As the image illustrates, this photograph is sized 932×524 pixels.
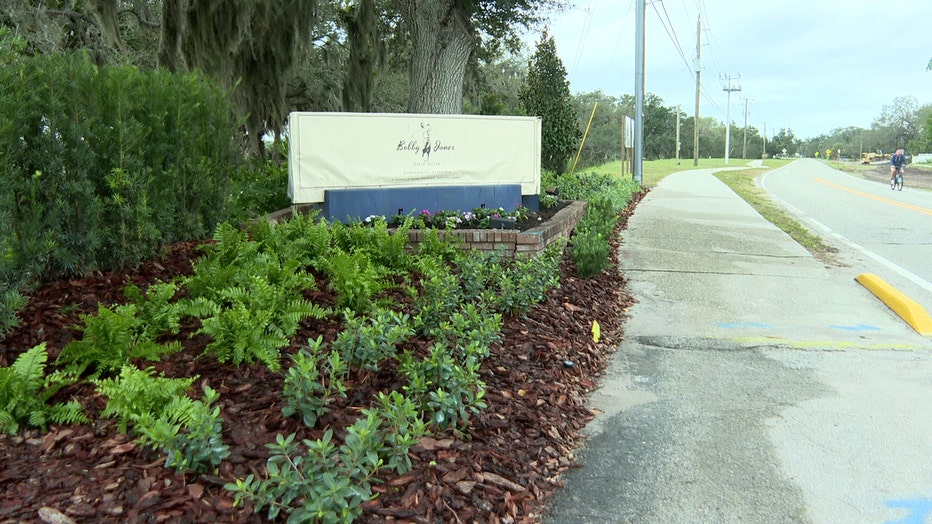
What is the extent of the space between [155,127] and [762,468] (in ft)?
14.1

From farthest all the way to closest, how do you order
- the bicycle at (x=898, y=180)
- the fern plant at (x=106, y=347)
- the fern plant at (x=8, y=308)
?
the bicycle at (x=898, y=180)
the fern plant at (x=8, y=308)
the fern plant at (x=106, y=347)

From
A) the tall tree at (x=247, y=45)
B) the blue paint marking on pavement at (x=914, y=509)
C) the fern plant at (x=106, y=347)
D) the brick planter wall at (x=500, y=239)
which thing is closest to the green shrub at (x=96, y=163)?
the fern plant at (x=106, y=347)

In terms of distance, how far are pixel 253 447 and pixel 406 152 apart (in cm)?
506

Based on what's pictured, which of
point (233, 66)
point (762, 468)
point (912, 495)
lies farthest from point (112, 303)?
point (233, 66)

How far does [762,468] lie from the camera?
3439mm

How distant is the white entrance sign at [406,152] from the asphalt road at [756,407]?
186cm

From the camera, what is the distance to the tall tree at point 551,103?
16.2 metres

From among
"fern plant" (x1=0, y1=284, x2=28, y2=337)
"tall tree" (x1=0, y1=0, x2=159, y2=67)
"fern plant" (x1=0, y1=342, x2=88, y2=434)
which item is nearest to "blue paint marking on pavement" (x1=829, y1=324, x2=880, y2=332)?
"fern plant" (x1=0, y1=342, x2=88, y2=434)

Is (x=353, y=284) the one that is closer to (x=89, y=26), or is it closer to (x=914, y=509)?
(x=914, y=509)

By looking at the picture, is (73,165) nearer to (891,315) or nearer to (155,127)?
(155,127)

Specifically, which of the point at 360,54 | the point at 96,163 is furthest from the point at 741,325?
the point at 360,54

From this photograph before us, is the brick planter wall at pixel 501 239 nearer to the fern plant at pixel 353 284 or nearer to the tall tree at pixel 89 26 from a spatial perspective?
the fern plant at pixel 353 284

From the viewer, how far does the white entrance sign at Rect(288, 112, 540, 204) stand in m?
7.04

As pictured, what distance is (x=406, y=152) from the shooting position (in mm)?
7523
